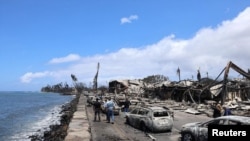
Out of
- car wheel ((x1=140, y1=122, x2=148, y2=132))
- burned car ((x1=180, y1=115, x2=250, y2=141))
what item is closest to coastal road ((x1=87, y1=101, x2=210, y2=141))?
car wheel ((x1=140, y1=122, x2=148, y2=132))

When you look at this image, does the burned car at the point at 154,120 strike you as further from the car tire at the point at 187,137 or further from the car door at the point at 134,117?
the car tire at the point at 187,137

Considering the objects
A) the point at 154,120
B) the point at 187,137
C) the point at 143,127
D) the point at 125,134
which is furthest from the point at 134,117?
the point at 187,137

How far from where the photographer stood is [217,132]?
30.9ft

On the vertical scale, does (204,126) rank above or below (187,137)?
above

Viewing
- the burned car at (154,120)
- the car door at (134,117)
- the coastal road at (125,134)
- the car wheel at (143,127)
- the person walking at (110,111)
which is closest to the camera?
the coastal road at (125,134)

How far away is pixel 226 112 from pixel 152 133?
458cm

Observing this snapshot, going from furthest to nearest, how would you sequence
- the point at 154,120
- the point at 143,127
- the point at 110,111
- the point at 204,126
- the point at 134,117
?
the point at 110,111
the point at 134,117
the point at 143,127
the point at 154,120
the point at 204,126

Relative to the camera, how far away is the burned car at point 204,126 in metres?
15.6

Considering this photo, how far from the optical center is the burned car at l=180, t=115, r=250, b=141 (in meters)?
15.6

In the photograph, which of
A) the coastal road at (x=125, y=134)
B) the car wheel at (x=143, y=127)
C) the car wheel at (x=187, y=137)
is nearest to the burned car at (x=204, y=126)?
the car wheel at (x=187, y=137)

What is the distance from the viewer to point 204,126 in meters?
17.0

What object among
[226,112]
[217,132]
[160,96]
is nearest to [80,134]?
[226,112]

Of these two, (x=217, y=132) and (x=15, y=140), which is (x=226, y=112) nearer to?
(x=217, y=132)

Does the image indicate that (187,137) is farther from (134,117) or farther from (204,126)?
(134,117)
